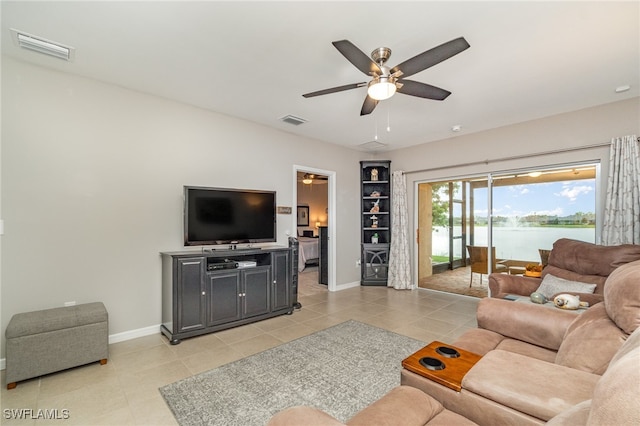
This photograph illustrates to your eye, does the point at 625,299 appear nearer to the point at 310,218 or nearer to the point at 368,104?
the point at 368,104

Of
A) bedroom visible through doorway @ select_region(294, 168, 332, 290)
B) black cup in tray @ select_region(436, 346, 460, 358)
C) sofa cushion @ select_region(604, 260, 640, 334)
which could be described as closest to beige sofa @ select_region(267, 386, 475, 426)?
black cup in tray @ select_region(436, 346, 460, 358)

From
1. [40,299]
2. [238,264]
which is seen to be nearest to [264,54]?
[238,264]

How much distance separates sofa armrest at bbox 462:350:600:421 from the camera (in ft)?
3.44

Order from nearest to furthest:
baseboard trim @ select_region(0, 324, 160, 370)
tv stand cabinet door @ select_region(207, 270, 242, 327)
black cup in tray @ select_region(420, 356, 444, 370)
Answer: black cup in tray @ select_region(420, 356, 444, 370)
baseboard trim @ select_region(0, 324, 160, 370)
tv stand cabinet door @ select_region(207, 270, 242, 327)

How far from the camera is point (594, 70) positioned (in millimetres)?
2861

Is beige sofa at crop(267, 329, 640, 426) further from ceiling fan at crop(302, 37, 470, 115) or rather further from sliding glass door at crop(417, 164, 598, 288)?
sliding glass door at crop(417, 164, 598, 288)

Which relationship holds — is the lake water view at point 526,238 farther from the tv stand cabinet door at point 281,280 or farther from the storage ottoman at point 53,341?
the storage ottoman at point 53,341

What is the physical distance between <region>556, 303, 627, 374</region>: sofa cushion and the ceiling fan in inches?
69.9

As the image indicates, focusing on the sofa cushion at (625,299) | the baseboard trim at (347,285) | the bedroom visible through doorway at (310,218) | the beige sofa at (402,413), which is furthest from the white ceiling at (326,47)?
the bedroom visible through doorway at (310,218)

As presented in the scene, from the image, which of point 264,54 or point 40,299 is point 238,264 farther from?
point 264,54

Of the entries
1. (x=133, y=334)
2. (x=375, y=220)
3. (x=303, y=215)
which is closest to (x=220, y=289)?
(x=133, y=334)

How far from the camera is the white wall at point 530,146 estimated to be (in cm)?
363

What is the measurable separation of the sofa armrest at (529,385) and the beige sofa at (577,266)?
78.2 inches

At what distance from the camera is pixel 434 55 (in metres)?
2.02
